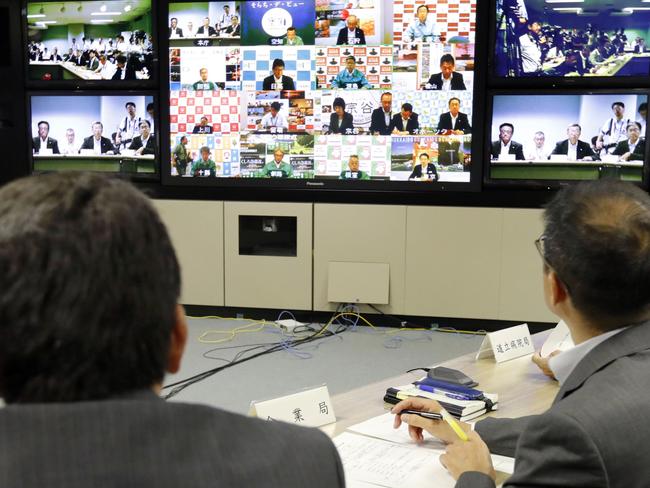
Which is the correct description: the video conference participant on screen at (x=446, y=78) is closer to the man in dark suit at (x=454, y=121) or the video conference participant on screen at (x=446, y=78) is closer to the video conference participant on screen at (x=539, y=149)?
the man in dark suit at (x=454, y=121)

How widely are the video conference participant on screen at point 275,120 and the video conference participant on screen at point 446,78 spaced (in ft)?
3.53

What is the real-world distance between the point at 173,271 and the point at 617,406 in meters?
0.80

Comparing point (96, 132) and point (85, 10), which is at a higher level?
point (85, 10)

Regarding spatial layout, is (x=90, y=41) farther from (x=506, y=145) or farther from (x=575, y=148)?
(x=575, y=148)

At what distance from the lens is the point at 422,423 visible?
1676mm

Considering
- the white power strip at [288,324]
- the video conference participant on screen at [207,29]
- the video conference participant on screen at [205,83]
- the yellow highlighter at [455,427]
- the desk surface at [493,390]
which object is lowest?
the white power strip at [288,324]

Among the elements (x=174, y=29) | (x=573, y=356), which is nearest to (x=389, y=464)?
(x=573, y=356)

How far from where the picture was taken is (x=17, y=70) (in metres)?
5.83

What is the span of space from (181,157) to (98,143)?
675 mm

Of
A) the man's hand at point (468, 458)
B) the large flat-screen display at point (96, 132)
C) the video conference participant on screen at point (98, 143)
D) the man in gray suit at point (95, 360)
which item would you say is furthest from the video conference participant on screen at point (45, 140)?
the man in gray suit at point (95, 360)

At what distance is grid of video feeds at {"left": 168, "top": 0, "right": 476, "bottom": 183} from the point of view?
5320mm

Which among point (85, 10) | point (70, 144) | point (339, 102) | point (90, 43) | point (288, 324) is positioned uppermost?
point (85, 10)

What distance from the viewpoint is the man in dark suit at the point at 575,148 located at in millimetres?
5199

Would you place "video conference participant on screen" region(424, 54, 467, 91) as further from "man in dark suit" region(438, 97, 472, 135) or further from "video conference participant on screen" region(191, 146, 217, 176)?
"video conference participant on screen" region(191, 146, 217, 176)
